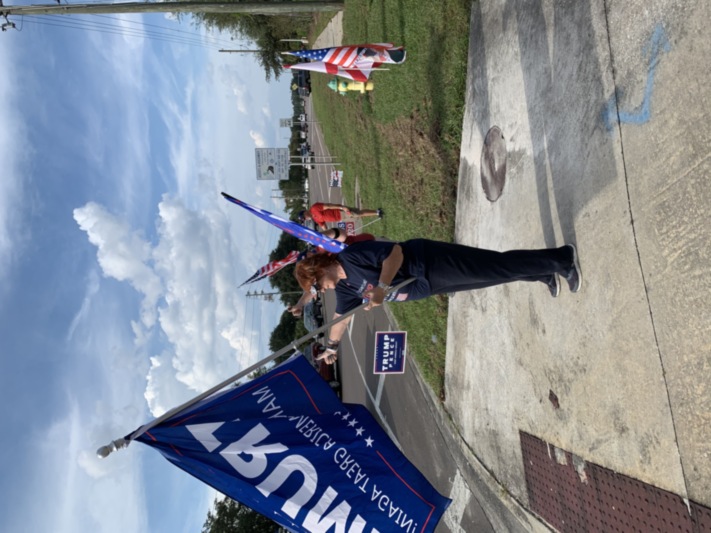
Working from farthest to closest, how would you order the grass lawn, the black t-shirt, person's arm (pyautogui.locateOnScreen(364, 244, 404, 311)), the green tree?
the green tree, the grass lawn, the black t-shirt, person's arm (pyautogui.locateOnScreen(364, 244, 404, 311))

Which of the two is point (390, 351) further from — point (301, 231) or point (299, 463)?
point (299, 463)

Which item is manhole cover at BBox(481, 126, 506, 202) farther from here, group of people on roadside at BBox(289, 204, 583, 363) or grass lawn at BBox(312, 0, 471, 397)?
group of people on roadside at BBox(289, 204, 583, 363)

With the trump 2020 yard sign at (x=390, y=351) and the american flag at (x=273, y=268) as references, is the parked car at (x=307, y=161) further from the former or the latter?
the trump 2020 yard sign at (x=390, y=351)

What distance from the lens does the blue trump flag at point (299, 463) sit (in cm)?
359

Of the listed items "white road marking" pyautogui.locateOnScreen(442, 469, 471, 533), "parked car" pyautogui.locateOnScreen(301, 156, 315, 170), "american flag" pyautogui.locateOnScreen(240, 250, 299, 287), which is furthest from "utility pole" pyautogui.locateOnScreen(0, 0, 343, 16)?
"white road marking" pyautogui.locateOnScreen(442, 469, 471, 533)

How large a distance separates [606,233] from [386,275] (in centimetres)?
186

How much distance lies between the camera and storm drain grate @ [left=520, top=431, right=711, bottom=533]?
10.6 ft

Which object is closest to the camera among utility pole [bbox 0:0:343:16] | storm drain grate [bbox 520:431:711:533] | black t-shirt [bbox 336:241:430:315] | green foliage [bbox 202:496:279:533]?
storm drain grate [bbox 520:431:711:533]

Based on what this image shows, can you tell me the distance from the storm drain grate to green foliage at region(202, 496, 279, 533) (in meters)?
37.7

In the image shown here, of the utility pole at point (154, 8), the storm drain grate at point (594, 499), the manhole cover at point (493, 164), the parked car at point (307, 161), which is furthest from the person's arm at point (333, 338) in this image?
the parked car at point (307, 161)

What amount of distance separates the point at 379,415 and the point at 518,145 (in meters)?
9.46

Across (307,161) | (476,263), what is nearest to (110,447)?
(476,263)

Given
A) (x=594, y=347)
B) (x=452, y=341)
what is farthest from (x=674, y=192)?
(x=452, y=341)

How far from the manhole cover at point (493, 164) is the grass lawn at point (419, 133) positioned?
1.26 meters
